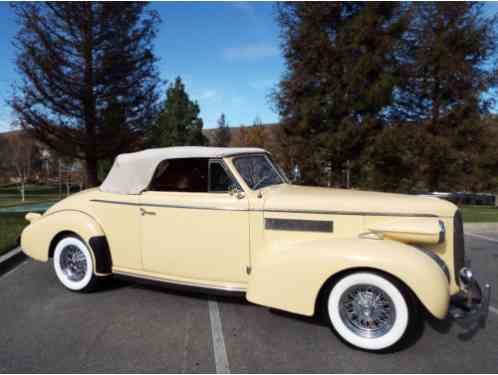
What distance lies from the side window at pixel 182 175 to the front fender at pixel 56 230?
2.99 ft

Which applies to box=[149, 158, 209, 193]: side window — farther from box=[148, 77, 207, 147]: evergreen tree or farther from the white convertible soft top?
box=[148, 77, 207, 147]: evergreen tree

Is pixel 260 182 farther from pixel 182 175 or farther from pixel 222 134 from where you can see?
pixel 222 134

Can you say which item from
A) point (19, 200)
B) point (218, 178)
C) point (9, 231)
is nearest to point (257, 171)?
point (218, 178)

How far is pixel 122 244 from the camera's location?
4152mm

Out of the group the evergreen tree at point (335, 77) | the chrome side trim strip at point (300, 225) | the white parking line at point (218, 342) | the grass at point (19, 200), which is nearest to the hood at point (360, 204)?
the chrome side trim strip at point (300, 225)

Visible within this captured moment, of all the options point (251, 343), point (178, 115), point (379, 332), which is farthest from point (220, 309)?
point (178, 115)

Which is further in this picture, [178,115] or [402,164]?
[178,115]

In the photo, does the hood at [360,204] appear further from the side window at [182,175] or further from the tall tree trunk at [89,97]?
the tall tree trunk at [89,97]

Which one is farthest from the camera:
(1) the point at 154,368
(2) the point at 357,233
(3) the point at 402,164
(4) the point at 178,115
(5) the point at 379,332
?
(4) the point at 178,115

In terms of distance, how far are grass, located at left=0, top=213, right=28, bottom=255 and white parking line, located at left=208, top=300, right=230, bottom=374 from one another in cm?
434

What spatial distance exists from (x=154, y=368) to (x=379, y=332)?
1868 millimetres

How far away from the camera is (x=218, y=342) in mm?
3133

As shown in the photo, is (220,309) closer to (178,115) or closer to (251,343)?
(251,343)

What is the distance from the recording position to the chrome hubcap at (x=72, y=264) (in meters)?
4.45
